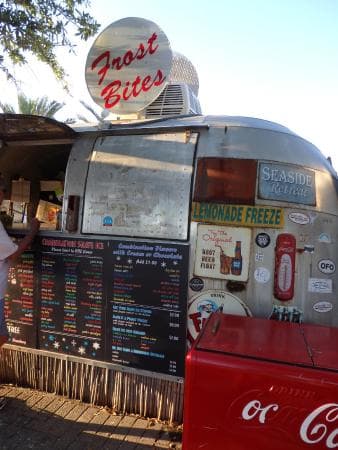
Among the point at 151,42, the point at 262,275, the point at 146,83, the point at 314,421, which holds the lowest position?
the point at 314,421

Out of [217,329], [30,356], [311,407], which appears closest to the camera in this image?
[311,407]

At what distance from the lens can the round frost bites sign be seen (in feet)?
12.3

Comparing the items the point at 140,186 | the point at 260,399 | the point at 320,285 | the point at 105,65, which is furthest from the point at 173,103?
the point at 260,399

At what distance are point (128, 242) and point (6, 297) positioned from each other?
160 cm

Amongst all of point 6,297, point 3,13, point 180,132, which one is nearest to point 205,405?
point 180,132

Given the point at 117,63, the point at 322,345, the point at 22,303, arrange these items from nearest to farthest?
the point at 322,345, the point at 117,63, the point at 22,303

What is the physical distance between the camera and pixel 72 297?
3740mm

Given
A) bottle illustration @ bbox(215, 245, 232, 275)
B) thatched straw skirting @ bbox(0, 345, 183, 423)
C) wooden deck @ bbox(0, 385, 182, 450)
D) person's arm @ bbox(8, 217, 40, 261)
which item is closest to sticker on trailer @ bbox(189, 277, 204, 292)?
bottle illustration @ bbox(215, 245, 232, 275)

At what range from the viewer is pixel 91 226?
3.67 m

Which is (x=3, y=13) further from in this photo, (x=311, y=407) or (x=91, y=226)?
(x=311, y=407)

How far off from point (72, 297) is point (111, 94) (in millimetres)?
2103

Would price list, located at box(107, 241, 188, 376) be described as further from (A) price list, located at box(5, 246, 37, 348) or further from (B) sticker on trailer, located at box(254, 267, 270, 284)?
(A) price list, located at box(5, 246, 37, 348)

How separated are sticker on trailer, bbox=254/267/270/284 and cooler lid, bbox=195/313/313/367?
0.36 meters

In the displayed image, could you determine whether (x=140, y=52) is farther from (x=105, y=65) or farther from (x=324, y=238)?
(x=324, y=238)
